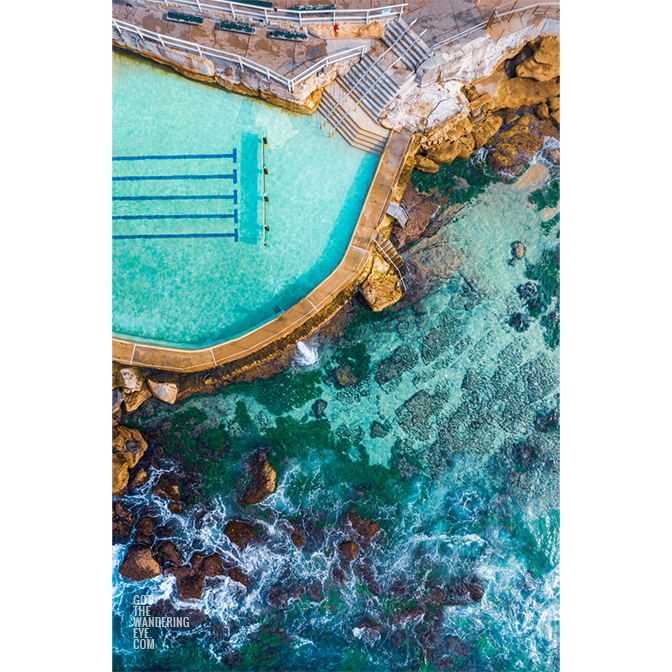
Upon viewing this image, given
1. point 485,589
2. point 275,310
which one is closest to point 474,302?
point 275,310

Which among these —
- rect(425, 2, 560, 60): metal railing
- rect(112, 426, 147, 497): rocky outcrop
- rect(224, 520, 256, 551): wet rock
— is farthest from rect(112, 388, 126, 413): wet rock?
rect(425, 2, 560, 60): metal railing

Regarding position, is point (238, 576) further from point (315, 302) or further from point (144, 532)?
point (315, 302)

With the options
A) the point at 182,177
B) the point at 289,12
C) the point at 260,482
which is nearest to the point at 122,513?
the point at 260,482

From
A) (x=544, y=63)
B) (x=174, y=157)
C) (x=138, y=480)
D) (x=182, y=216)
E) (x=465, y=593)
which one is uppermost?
(x=544, y=63)

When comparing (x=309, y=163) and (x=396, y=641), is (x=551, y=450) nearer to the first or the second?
(x=396, y=641)

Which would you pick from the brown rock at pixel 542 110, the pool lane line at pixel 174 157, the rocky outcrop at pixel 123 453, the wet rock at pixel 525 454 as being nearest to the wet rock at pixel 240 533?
the rocky outcrop at pixel 123 453
